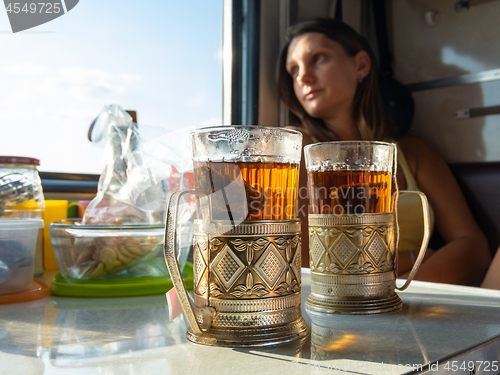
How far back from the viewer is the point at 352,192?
0.54 meters

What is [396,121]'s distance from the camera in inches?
72.7

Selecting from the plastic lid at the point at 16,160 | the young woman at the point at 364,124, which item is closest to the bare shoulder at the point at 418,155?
the young woman at the point at 364,124

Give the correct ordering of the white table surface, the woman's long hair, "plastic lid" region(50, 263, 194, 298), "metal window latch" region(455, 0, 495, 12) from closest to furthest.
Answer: the white table surface, "plastic lid" region(50, 263, 194, 298), the woman's long hair, "metal window latch" region(455, 0, 495, 12)

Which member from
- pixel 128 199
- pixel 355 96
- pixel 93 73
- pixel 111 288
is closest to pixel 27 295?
pixel 111 288

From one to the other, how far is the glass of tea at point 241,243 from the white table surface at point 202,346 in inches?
0.9

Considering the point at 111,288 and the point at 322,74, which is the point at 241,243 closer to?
the point at 111,288

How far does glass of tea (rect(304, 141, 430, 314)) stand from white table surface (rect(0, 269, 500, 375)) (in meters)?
0.03

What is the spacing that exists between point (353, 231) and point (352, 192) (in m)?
0.05

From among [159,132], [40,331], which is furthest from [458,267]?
[40,331]

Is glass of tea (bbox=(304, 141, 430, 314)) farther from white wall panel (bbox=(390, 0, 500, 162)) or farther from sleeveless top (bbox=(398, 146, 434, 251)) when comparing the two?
white wall panel (bbox=(390, 0, 500, 162))

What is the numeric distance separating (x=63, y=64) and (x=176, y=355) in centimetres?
110

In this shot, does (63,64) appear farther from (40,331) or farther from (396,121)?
(396,121)

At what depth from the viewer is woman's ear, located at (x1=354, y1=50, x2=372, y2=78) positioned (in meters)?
1.66

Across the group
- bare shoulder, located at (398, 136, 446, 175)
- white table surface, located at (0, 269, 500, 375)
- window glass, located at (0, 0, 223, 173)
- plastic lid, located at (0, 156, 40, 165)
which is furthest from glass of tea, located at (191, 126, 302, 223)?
bare shoulder, located at (398, 136, 446, 175)
